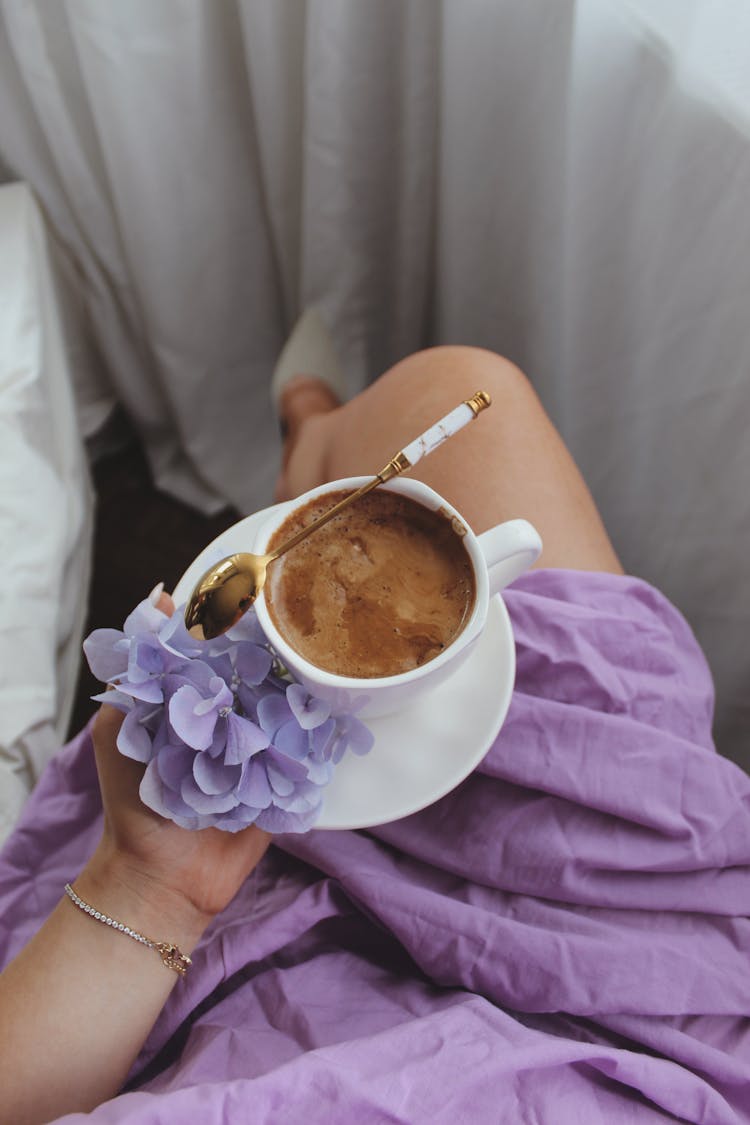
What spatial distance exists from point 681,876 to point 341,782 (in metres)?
0.26

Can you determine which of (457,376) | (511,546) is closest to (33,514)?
(457,376)

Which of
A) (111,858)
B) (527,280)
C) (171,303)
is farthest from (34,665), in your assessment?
(527,280)

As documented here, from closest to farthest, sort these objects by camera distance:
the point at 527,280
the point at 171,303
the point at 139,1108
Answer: the point at 139,1108 < the point at 527,280 < the point at 171,303

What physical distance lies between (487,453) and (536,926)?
0.38 m

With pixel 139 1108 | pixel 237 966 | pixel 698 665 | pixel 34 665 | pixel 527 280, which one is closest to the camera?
pixel 139 1108

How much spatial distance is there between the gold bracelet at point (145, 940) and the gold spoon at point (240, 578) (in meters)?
0.19

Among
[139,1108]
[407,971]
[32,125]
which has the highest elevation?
[32,125]

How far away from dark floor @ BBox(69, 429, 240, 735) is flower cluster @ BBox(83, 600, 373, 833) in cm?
80

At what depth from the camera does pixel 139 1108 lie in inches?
19.0

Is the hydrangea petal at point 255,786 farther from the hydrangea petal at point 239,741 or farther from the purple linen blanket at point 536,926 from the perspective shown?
the purple linen blanket at point 536,926

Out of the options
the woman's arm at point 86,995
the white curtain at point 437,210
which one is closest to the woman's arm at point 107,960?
the woman's arm at point 86,995

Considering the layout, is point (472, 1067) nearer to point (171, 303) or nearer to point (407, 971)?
point (407, 971)

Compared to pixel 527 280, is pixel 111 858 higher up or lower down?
lower down

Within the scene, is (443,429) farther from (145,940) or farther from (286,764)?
(145,940)
